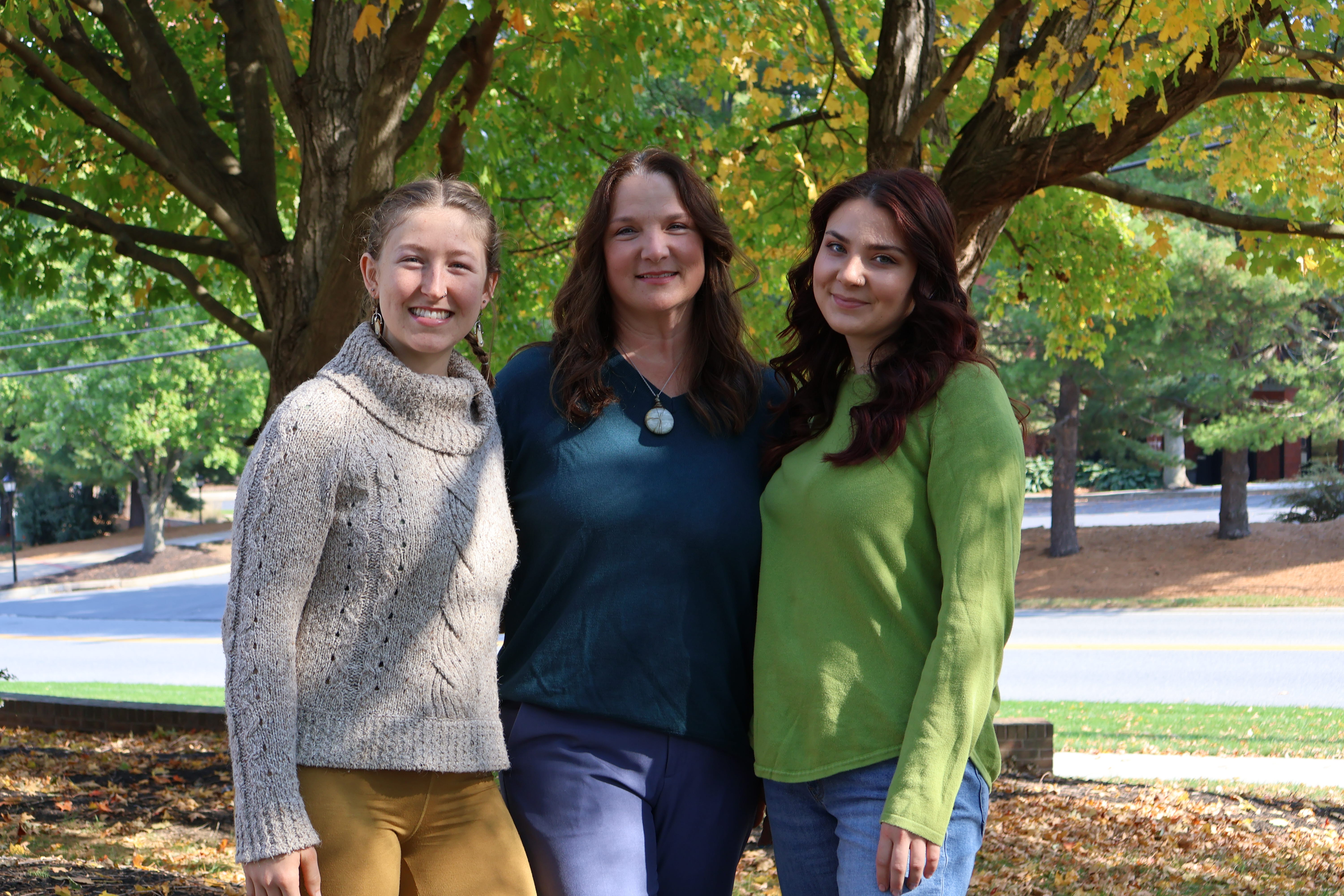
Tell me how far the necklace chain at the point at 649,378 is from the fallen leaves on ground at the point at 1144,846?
3513 millimetres

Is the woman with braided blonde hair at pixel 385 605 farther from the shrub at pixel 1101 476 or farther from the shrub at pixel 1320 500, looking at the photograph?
the shrub at pixel 1101 476

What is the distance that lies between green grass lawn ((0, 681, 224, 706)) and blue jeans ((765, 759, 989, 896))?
981cm

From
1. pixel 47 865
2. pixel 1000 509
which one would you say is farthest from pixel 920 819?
pixel 47 865

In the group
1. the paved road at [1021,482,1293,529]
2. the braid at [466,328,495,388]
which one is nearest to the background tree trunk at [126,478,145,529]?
the paved road at [1021,482,1293,529]

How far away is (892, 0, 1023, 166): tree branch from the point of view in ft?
16.4

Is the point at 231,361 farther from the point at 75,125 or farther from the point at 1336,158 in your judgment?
the point at 1336,158

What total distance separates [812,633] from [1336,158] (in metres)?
6.72

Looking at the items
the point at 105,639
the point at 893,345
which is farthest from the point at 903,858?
the point at 105,639

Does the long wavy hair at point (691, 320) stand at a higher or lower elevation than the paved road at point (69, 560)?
higher

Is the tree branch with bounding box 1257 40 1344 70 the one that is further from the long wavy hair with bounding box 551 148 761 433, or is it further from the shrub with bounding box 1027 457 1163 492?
the shrub with bounding box 1027 457 1163 492

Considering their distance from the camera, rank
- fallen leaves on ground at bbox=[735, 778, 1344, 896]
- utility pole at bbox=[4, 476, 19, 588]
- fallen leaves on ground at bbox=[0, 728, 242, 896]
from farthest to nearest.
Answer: utility pole at bbox=[4, 476, 19, 588] < fallen leaves on ground at bbox=[735, 778, 1344, 896] < fallen leaves on ground at bbox=[0, 728, 242, 896]

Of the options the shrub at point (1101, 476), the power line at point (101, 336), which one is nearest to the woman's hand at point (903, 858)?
the power line at point (101, 336)

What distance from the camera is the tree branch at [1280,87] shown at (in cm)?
564

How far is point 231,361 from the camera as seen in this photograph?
2994cm
